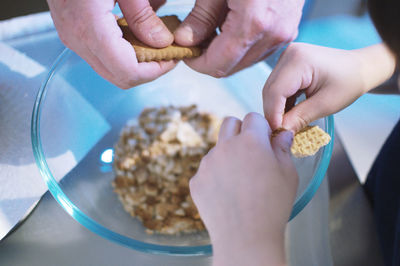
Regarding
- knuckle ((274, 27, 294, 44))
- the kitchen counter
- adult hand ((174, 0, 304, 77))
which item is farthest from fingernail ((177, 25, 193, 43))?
the kitchen counter

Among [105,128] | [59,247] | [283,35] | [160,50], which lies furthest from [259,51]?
[59,247]

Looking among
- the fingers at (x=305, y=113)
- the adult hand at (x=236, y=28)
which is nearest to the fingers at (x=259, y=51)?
the adult hand at (x=236, y=28)

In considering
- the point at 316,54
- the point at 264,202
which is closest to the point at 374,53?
the point at 316,54

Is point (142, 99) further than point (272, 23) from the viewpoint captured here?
Yes

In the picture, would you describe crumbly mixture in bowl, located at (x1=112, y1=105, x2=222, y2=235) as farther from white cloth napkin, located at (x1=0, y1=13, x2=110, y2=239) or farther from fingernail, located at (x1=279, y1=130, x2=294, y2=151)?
fingernail, located at (x1=279, y1=130, x2=294, y2=151)

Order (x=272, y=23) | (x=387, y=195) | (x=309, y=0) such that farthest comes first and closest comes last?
(x=309, y=0)
(x=387, y=195)
(x=272, y=23)

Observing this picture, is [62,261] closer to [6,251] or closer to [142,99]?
[6,251]
